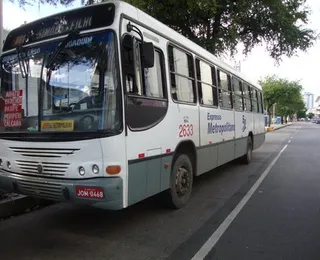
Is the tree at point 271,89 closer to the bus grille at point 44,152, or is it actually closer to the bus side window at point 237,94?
the bus side window at point 237,94

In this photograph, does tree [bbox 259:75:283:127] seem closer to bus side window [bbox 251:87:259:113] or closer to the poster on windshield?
bus side window [bbox 251:87:259:113]

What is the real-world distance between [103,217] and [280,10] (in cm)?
1322

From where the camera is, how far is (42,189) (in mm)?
4598

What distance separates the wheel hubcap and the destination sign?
113 inches

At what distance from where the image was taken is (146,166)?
4875 millimetres

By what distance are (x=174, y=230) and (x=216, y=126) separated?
3428 millimetres

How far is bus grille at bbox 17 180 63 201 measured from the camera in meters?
4.48

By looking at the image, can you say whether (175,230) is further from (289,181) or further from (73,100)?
(289,181)

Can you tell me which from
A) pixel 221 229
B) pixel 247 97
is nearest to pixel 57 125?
pixel 221 229

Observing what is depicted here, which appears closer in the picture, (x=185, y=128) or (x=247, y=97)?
(x=185, y=128)

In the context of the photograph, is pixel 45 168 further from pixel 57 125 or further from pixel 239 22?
pixel 239 22

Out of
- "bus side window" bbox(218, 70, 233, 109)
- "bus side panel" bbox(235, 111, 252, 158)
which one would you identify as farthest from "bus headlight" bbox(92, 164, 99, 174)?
"bus side panel" bbox(235, 111, 252, 158)

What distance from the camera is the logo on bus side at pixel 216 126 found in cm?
758

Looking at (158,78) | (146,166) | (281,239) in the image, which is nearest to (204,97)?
(158,78)
